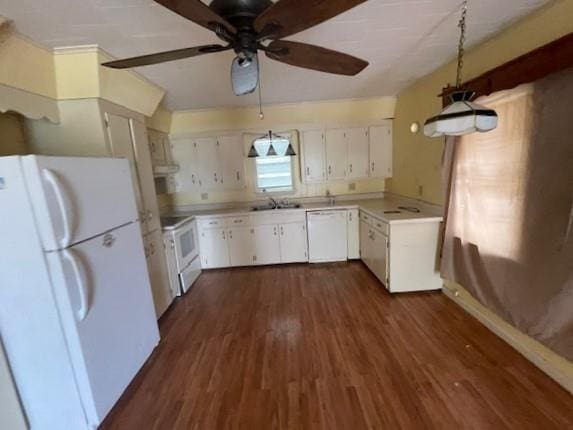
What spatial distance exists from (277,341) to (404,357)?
101 centimetres

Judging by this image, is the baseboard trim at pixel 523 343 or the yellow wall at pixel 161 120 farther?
the yellow wall at pixel 161 120

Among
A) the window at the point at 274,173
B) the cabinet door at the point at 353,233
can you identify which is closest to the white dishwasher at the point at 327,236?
the cabinet door at the point at 353,233

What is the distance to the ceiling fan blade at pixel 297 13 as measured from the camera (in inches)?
38.8

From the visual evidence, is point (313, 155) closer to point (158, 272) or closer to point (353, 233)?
point (353, 233)

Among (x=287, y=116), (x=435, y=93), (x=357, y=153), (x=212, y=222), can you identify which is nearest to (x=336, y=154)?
(x=357, y=153)

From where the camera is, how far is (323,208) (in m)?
3.98

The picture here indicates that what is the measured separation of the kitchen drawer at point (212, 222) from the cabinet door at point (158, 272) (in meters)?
0.95

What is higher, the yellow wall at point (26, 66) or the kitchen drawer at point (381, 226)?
the yellow wall at point (26, 66)

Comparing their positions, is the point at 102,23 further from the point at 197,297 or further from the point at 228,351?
the point at 197,297

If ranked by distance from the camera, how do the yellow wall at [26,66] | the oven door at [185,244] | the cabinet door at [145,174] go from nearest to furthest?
the yellow wall at [26,66], the cabinet door at [145,174], the oven door at [185,244]

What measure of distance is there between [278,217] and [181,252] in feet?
4.53

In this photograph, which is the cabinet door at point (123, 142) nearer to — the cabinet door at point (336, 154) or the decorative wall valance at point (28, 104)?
the decorative wall valance at point (28, 104)

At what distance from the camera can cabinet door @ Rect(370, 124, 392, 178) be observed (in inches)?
166

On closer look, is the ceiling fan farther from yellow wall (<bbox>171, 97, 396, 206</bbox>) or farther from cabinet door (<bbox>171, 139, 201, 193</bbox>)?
cabinet door (<bbox>171, 139, 201, 193</bbox>)
